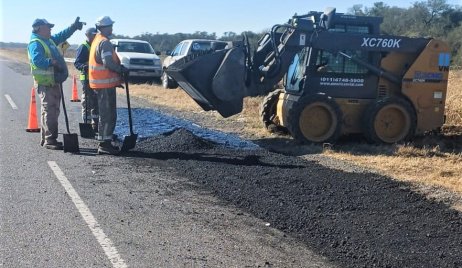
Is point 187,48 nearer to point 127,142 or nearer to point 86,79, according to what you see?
point 86,79

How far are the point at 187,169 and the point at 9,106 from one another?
880cm

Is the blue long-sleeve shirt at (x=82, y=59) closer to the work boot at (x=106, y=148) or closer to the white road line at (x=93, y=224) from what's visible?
the work boot at (x=106, y=148)

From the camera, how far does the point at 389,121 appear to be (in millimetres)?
10906

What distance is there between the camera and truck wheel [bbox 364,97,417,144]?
10.7m

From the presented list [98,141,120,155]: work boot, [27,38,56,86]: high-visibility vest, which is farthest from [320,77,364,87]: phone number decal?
[27,38,56,86]: high-visibility vest

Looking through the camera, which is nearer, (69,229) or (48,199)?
(69,229)

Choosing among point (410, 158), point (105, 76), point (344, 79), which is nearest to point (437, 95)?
point (344, 79)

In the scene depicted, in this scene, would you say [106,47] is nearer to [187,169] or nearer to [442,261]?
[187,169]

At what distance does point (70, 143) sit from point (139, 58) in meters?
16.5

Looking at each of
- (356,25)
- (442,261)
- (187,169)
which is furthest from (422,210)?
(356,25)

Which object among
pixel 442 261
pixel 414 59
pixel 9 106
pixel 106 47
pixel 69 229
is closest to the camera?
pixel 442 261

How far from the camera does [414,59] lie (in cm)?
1095

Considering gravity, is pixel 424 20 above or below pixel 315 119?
above

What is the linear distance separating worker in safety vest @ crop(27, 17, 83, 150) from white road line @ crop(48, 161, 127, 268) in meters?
1.90
